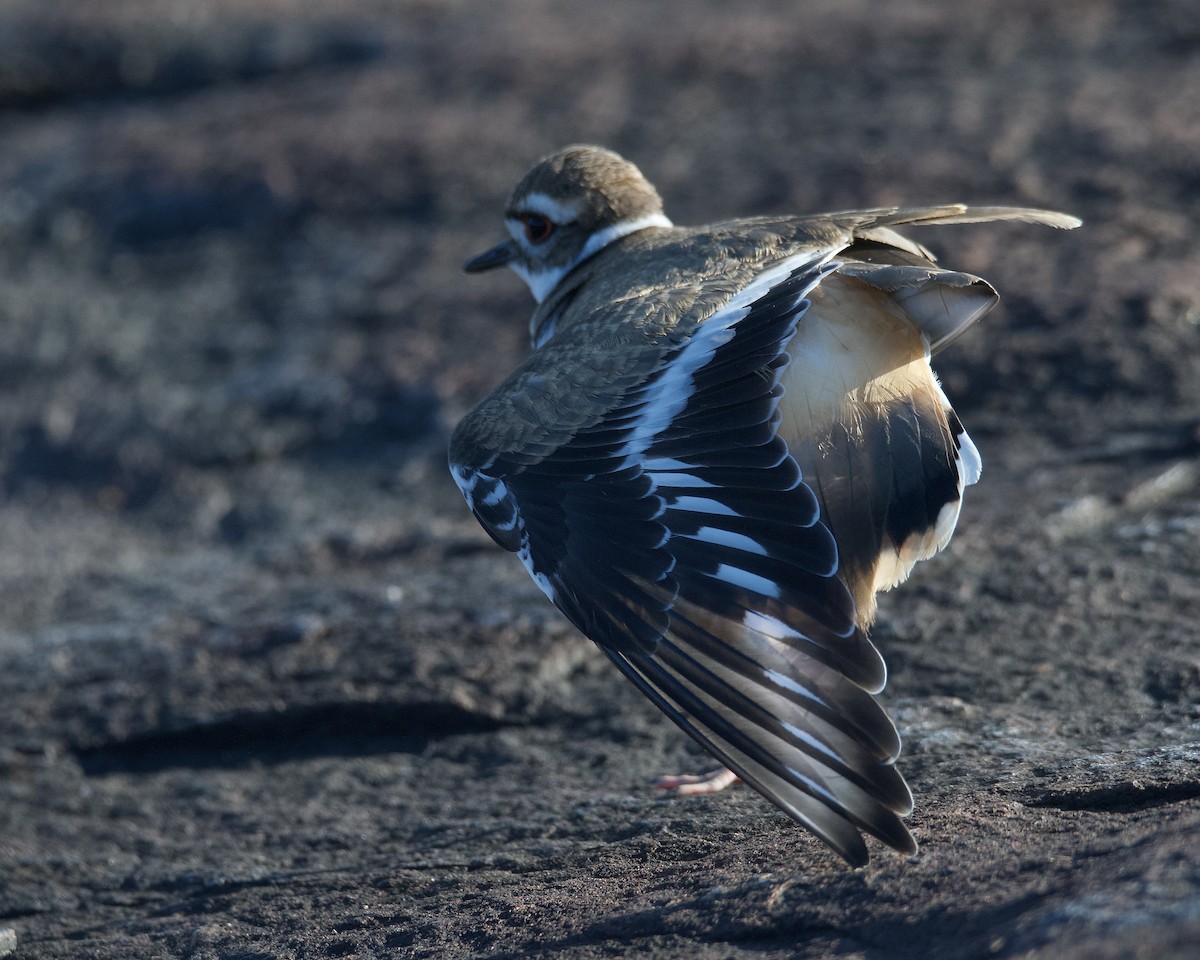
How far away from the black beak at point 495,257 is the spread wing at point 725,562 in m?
1.98

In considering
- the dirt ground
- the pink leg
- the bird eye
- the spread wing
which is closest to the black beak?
the bird eye

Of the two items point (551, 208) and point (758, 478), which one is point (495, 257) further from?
point (758, 478)

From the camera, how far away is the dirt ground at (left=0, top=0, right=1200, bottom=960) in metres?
3.16

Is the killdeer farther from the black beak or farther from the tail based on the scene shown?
the black beak

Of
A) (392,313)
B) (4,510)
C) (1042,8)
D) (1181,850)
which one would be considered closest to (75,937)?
(1181,850)

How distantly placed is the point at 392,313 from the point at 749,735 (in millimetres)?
4705

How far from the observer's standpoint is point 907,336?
3615 millimetres

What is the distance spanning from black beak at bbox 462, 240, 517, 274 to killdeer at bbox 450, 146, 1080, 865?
1409 millimetres

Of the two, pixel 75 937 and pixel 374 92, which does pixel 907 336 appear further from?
pixel 374 92

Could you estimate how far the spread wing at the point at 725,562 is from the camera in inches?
113

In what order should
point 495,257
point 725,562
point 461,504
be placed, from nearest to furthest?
point 725,562 < point 495,257 < point 461,504

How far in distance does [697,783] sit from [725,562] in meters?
0.87

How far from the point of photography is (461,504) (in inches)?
230

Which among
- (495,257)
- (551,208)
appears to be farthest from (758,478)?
(495,257)
